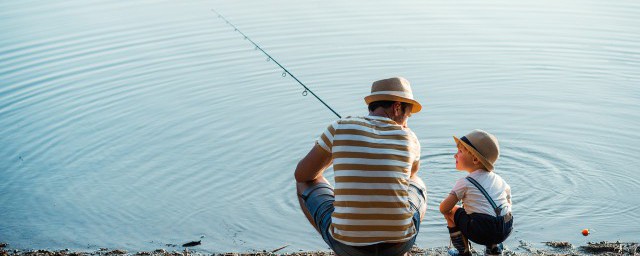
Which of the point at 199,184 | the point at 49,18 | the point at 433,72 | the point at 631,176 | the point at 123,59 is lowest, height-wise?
the point at 631,176

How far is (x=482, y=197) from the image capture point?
402cm

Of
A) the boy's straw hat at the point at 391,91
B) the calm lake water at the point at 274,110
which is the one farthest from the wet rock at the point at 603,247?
the boy's straw hat at the point at 391,91

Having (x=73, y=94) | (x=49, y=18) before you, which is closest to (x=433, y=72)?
(x=73, y=94)

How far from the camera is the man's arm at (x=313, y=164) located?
12.2ft

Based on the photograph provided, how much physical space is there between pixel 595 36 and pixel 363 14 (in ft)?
11.6

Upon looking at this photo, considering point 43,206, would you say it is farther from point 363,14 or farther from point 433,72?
point 363,14

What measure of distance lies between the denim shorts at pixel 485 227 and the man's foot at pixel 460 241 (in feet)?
0.47

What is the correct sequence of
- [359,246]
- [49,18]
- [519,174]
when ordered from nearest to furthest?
[359,246] < [519,174] < [49,18]

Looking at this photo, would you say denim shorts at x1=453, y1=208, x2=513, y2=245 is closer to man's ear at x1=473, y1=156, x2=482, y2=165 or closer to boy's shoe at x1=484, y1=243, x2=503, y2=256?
boy's shoe at x1=484, y1=243, x2=503, y2=256

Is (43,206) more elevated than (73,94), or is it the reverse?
(73,94)

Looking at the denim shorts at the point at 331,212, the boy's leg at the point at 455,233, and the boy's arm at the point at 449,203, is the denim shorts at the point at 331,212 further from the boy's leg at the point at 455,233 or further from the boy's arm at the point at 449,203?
the boy's leg at the point at 455,233

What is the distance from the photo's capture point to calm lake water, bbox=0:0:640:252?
584cm

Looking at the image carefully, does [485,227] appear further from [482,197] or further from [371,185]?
[371,185]

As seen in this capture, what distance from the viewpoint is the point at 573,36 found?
10828 mm
